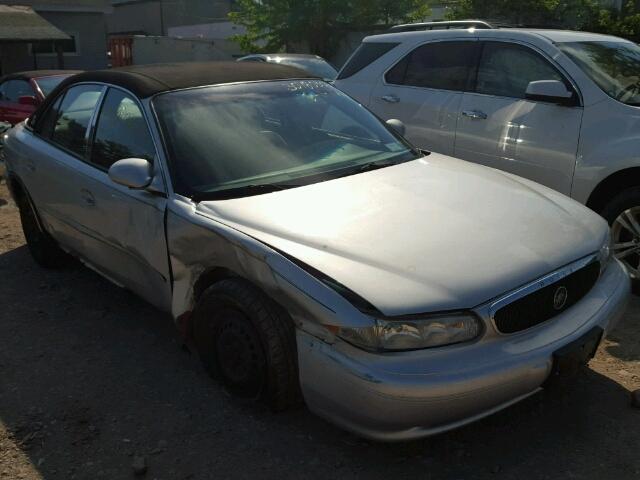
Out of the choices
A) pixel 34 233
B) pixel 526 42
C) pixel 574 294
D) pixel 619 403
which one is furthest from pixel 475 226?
pixel 34 233

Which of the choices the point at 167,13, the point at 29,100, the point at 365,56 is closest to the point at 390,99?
the point at 365,56

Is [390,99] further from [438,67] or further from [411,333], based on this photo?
[411,333]

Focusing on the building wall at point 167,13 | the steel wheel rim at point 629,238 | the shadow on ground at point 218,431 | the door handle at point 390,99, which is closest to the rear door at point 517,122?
the steel wheel rim at point 629,238

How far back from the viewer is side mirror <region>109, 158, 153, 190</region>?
3.18 metres

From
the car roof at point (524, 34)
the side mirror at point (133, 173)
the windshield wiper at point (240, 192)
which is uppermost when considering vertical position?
the car roof at point (524, 34)

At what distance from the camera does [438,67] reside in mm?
5543

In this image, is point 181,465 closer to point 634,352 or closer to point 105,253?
point 105,253

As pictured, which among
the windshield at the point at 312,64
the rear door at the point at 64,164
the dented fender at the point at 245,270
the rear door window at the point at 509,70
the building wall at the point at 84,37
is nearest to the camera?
the dented fender at the point at 245,270

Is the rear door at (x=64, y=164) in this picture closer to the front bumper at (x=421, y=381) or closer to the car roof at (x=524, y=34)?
the front bumper at (x=421, y=381)

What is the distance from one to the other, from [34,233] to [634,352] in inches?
168

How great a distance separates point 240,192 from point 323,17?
907 inches

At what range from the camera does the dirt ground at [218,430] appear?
2.71m

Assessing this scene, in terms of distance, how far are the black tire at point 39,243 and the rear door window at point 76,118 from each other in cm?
76

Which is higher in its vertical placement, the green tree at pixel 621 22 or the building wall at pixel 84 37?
the green tree at pixel 621 22
